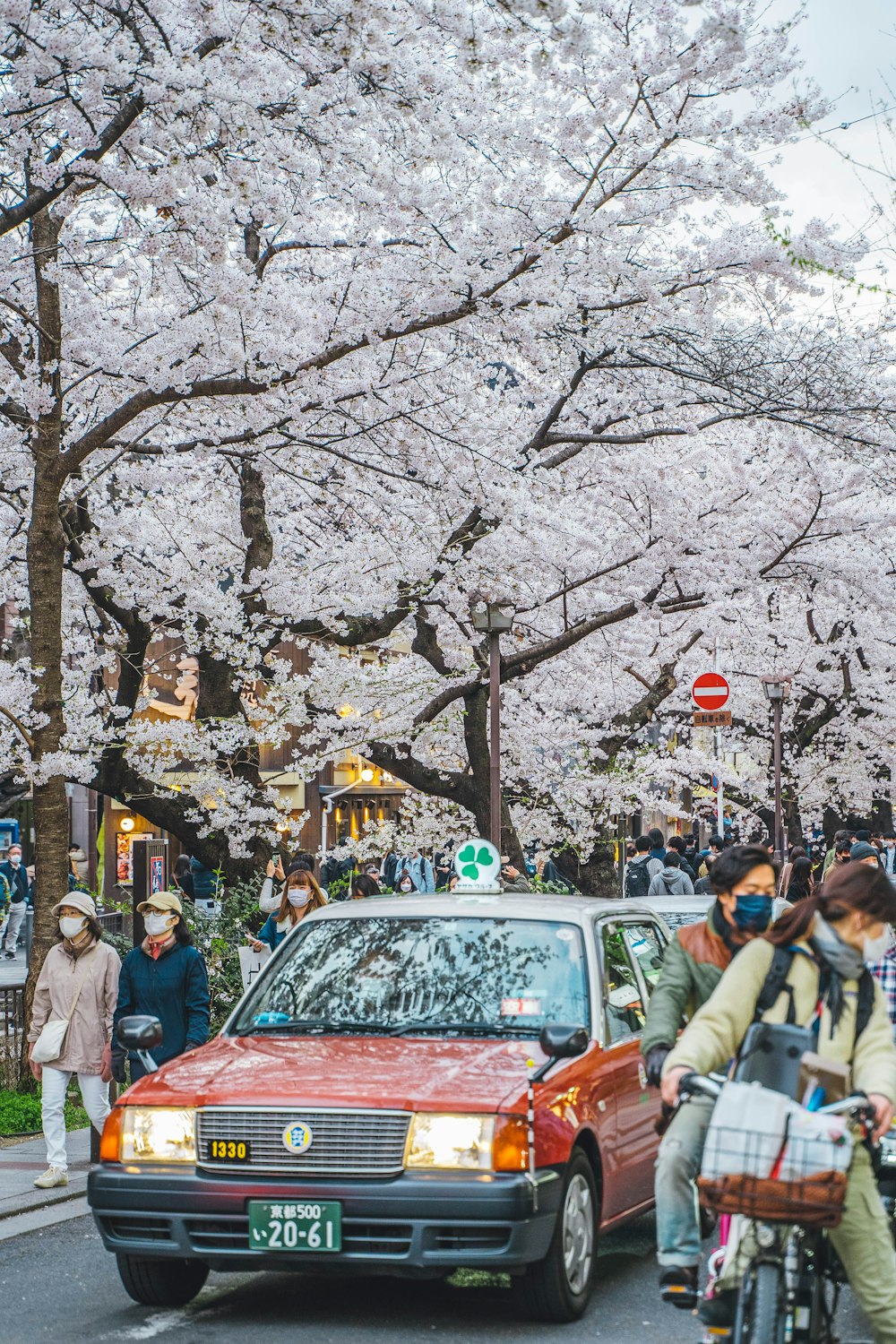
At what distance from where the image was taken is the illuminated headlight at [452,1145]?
237 inches

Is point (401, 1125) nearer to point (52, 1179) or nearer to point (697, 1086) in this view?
point (697, 1086)

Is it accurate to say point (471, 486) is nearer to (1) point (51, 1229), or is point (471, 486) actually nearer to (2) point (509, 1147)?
(1) point (51, 1229)

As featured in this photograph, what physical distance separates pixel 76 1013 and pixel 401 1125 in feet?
13.5

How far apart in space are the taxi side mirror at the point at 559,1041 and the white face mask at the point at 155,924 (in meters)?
3.26

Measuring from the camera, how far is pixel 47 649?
12.4 m

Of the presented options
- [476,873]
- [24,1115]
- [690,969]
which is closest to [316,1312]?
[690,969]

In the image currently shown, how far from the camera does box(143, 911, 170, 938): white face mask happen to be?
29.7 feet

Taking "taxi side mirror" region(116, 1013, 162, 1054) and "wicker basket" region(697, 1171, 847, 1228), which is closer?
"wicker basket" region(697, 1171, 847, 1228)

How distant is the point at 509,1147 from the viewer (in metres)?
6.04

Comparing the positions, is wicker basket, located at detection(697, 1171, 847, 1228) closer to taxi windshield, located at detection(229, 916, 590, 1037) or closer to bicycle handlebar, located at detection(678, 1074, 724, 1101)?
bicycle handlebar, located at detection(678, 1074, 724, 1101)

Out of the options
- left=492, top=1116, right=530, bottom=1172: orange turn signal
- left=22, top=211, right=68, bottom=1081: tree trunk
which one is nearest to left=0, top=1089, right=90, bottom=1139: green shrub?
left=22, top=211, right=68, bottom=1081: tree trunk

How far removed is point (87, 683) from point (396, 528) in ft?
14.9

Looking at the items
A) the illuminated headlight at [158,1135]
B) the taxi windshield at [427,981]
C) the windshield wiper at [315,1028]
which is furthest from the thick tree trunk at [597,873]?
the illuminated headlight at [158,1135]

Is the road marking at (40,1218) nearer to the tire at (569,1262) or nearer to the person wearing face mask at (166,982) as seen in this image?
the person wearing face mask at (166,982)
